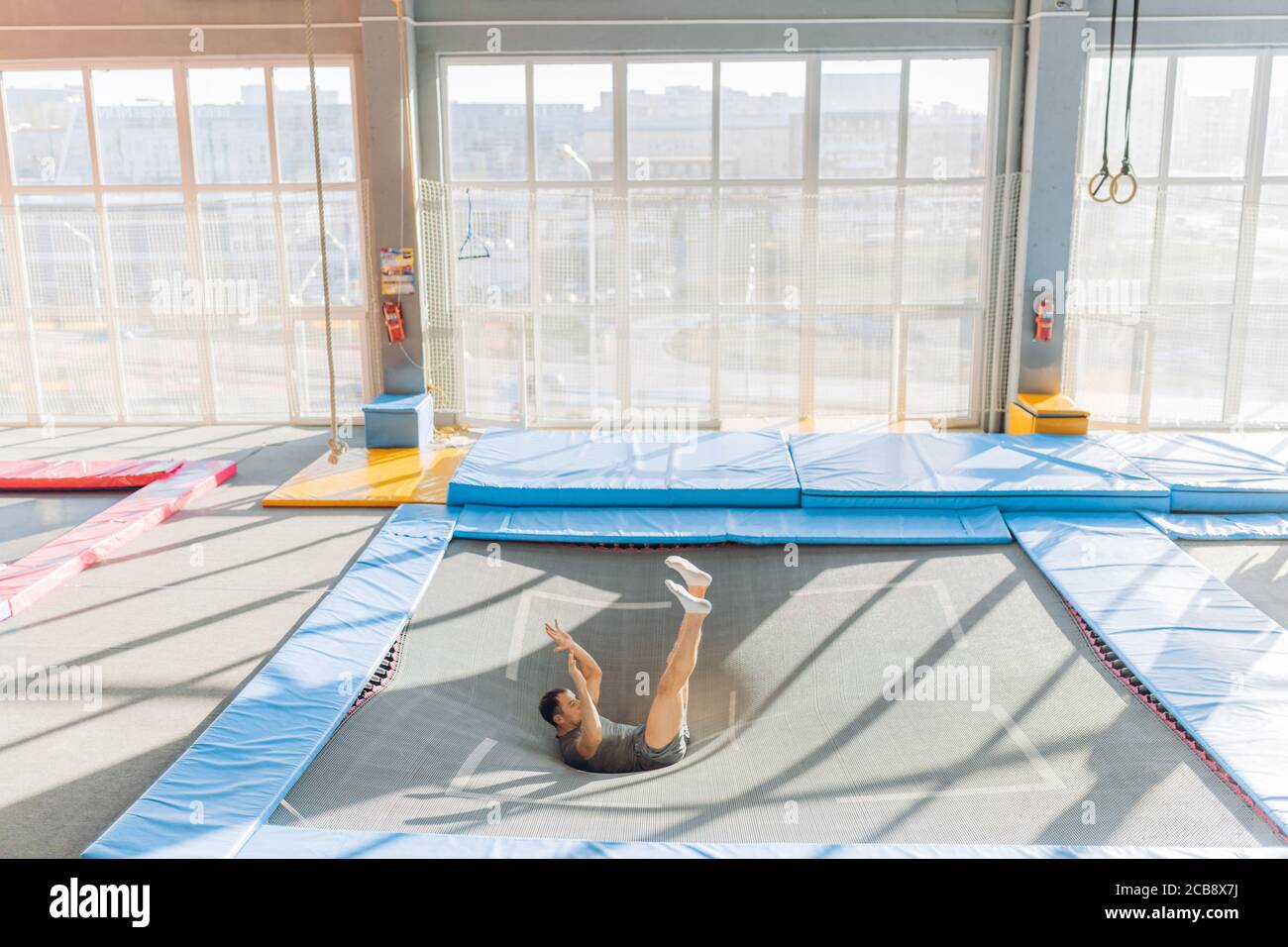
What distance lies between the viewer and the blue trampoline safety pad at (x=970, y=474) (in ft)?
23.6

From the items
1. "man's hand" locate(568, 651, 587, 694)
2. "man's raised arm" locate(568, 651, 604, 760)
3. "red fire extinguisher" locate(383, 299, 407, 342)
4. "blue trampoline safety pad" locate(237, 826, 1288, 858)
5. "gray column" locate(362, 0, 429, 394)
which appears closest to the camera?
"blue trampoline safety pad" locate(237, 826, 1288, 858)

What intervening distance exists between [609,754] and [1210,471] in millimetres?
5032

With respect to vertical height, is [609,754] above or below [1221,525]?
below

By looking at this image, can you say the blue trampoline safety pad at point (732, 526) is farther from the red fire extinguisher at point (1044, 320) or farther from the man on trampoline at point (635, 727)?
the red fire extinguisher at point (1044, 320)

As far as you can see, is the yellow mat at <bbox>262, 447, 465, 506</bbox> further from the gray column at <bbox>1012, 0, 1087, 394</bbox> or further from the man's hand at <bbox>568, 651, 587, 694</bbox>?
the gray column at <bbox>1012, 0, 1087, 394</bbox>

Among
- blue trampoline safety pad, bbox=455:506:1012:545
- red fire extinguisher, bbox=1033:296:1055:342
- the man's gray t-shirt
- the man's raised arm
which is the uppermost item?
red fire extinguisher, bbox=1033:296:1055:342

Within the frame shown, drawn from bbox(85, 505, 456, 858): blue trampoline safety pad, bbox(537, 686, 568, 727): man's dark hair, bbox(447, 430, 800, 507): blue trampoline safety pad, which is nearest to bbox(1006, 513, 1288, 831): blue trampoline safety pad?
bbox(447, 430, 800, 507): blue trampoline safety pad

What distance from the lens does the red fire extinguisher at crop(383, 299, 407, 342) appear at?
9.21 m

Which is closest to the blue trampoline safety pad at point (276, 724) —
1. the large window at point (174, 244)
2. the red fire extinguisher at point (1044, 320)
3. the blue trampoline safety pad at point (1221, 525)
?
the large window at point (174, 244)

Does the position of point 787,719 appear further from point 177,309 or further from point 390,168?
point 177,309

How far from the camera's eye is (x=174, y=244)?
970cm

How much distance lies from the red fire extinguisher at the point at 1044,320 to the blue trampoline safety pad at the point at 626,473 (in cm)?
252

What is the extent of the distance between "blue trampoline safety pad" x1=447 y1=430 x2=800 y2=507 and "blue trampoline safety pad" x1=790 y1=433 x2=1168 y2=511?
294 millimetres

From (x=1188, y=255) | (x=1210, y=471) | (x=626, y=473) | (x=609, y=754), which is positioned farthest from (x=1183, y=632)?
(x=1188, y=255)
